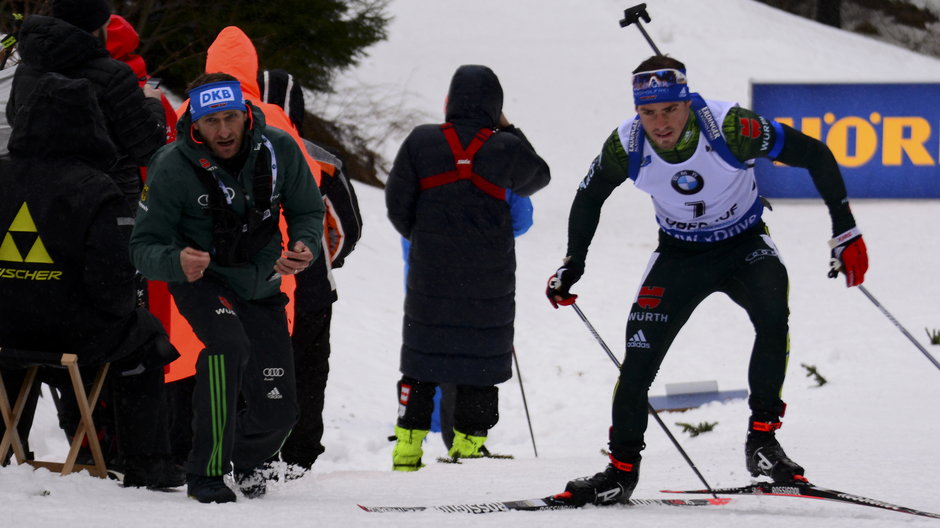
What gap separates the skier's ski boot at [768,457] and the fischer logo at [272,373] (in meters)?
1.96

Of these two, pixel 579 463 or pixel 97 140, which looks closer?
pixel 97 140

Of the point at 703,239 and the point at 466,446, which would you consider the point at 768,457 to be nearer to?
the point at 703,239

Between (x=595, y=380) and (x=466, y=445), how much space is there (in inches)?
154

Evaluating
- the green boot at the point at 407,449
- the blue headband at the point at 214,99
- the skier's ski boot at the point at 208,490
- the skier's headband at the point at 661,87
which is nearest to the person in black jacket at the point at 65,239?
the skier's ski boot at the point at 208,490

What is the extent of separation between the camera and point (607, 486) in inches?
187

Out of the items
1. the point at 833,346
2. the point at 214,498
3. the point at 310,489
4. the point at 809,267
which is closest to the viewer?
the point at 214,498

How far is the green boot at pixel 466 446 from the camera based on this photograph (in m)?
6.33

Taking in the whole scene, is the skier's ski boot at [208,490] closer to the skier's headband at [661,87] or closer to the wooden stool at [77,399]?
the wooden stool at [77,399]

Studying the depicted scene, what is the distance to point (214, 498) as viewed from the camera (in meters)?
4.27

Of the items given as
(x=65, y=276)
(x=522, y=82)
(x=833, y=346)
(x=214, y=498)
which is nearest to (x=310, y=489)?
(x=214, y=498)

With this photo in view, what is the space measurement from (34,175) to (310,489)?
1.78m

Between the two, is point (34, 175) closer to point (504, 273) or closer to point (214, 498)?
point (214, 498)

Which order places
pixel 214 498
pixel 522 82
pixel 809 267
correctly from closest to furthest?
1. pixel 214 498
2. pixel 809 267
3. pixel 522 82

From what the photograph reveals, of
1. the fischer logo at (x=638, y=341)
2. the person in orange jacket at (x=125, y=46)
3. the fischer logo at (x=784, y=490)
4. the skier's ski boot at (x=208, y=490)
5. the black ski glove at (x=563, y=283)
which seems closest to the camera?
the skier's ski boot at (x=208, y=490)
